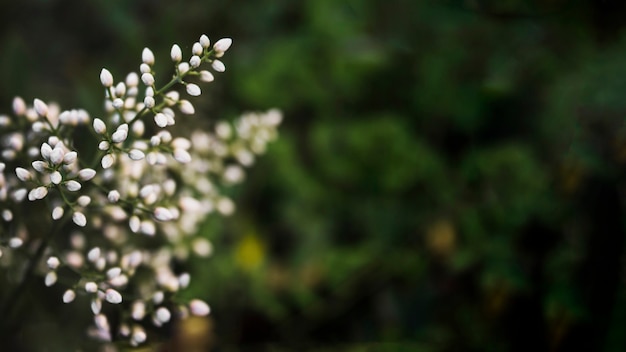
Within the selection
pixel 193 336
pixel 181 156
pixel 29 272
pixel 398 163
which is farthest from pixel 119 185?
pixel 398 163

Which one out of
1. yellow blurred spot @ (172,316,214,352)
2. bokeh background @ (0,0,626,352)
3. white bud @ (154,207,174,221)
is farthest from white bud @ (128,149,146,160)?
yellow blurred spot @ (172,316,214,352)

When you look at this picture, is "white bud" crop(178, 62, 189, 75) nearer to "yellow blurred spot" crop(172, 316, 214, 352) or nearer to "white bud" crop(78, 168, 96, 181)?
"white bud" crop(78, 168, 96, 181)

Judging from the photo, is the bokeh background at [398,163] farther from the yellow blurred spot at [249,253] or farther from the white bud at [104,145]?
the white bud at [104,145]

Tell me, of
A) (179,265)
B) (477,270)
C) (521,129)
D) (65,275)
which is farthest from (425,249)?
(65,275)

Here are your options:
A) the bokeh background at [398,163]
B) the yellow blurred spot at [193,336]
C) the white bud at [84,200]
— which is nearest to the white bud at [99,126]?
the white bud at [84,200]

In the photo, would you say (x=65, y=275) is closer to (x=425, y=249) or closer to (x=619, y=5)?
(x=425, y=249)

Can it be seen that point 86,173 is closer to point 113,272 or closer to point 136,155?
point 136,155
